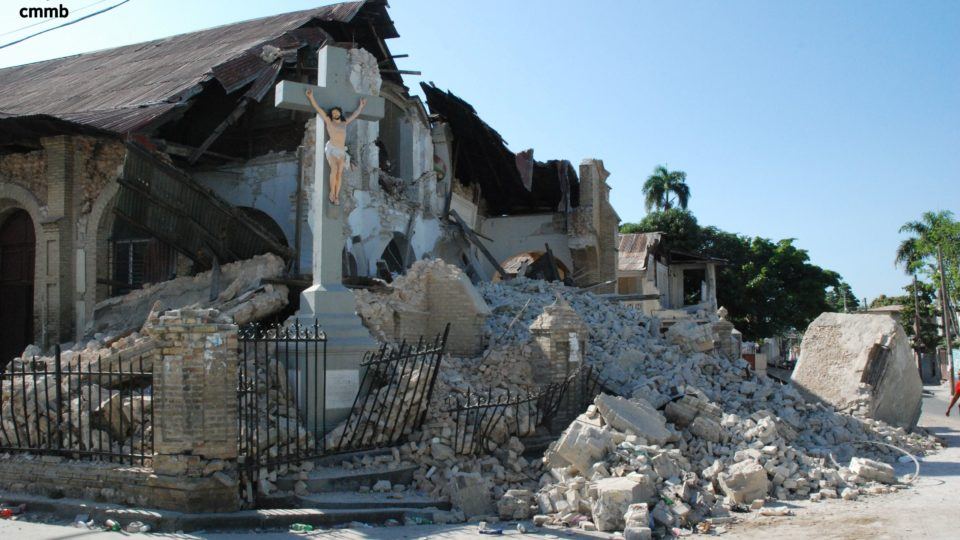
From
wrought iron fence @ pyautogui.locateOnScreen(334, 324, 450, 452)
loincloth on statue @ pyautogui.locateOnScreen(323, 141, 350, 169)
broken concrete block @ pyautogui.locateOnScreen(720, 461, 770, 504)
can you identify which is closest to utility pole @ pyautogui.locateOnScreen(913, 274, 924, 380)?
broken concrete block @ pyautogui.locateOnScreen(720, 461, 770, 504)

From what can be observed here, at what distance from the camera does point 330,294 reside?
31.3 ft

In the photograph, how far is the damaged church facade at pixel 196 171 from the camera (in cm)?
1385

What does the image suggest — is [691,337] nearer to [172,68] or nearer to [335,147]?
[335,147]

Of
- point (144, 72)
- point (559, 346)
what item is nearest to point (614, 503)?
point (559, 346)

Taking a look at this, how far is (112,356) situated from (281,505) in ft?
11.9

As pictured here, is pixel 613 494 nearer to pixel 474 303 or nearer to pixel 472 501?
pixel 472 501

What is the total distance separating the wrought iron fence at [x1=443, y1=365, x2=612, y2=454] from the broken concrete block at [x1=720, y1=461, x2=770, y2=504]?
2.37 metres

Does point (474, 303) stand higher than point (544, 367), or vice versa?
point (474, 303)

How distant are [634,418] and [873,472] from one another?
2823 mm

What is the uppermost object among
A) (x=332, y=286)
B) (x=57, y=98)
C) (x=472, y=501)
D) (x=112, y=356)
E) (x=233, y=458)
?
(x=57, y=98)

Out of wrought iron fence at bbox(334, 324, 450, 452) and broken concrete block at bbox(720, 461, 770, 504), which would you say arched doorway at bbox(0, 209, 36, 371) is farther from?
broken concrete block at bbox(720, 461, 770, 504)

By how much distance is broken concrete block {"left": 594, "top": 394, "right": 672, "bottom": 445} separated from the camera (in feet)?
29.4

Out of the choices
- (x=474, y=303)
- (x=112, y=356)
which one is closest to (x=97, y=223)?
(x=112, y=356)

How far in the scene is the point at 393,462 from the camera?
857 centimetres
